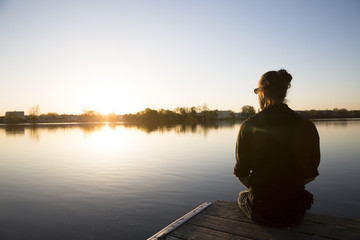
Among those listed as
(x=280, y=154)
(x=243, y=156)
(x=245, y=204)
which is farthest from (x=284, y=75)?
(x=245, y=204)

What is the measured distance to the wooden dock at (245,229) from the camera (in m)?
3.45

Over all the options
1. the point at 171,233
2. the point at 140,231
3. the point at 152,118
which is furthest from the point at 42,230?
the point at 152,118

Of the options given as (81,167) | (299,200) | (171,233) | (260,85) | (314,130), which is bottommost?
(81,167)

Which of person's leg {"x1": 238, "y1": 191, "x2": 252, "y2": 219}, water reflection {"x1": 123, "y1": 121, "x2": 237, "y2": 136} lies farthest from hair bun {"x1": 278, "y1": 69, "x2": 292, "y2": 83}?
water reflection {"x1": 123, "y1": 121, "x2": 237, "y2": 136}

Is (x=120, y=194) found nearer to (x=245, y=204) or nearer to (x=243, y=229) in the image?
(x=245, y=204)

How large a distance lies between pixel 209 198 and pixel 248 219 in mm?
7173

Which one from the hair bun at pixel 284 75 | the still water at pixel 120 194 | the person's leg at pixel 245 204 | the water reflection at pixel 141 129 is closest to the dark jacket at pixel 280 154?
the hair bun at pixel 284 75

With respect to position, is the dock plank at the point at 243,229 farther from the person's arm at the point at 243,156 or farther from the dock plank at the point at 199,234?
the person's arm at the point at 243,156

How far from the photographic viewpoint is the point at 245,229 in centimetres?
370

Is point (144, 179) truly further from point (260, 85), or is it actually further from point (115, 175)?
point (260, 85)

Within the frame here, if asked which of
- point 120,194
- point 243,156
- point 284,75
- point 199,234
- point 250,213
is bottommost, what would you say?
point 120,194

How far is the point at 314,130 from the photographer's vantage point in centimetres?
330

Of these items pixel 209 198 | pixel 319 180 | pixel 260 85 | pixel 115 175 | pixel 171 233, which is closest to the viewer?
pixel 260 85

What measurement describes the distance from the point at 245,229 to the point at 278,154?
1.38 metres
